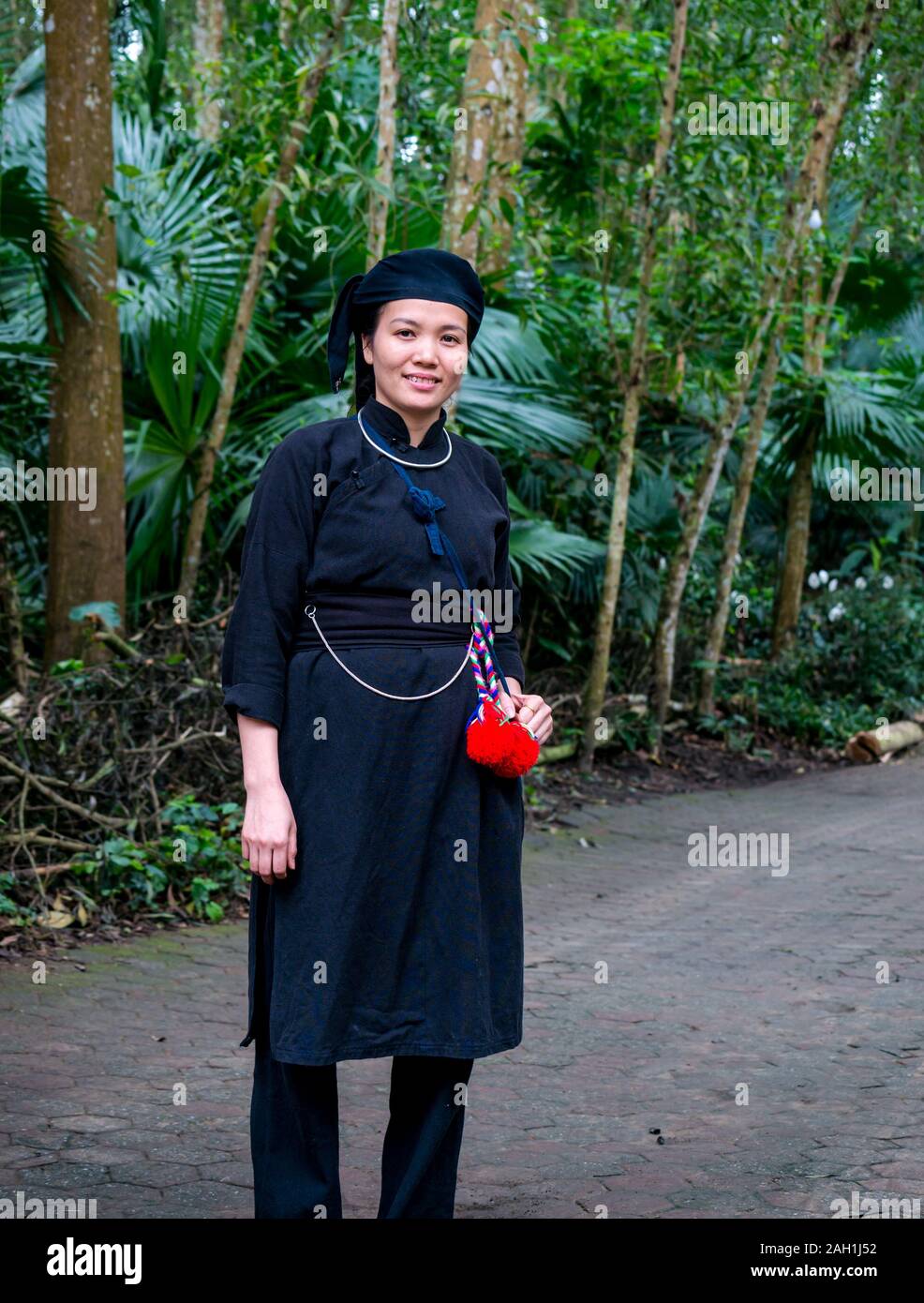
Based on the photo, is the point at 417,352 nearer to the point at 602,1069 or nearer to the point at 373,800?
the point at 373,800

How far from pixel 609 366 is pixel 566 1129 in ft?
24.5

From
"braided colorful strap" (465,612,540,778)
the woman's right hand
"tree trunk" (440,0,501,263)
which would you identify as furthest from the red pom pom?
"tree trunk" (440,0,501,263)

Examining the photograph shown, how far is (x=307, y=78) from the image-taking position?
8.12 metres

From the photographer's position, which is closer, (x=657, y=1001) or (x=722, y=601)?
(x=657, y=1001)

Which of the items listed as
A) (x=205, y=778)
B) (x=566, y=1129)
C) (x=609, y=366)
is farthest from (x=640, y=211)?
(x=566, y=1129)

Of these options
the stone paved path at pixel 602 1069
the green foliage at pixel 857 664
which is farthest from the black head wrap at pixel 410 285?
the green foliage at pixel 857 664

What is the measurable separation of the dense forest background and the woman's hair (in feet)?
11.9

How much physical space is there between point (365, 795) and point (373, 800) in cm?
2

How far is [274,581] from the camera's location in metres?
2.86

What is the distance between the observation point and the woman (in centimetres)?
280

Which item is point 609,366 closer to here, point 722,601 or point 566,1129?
point 722,601

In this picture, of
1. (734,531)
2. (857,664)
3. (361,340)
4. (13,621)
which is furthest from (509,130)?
(361,340)

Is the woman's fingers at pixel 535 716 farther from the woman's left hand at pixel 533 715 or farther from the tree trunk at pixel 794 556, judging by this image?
the tree trunk at pixel 794 556

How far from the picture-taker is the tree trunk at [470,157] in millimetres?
8188
